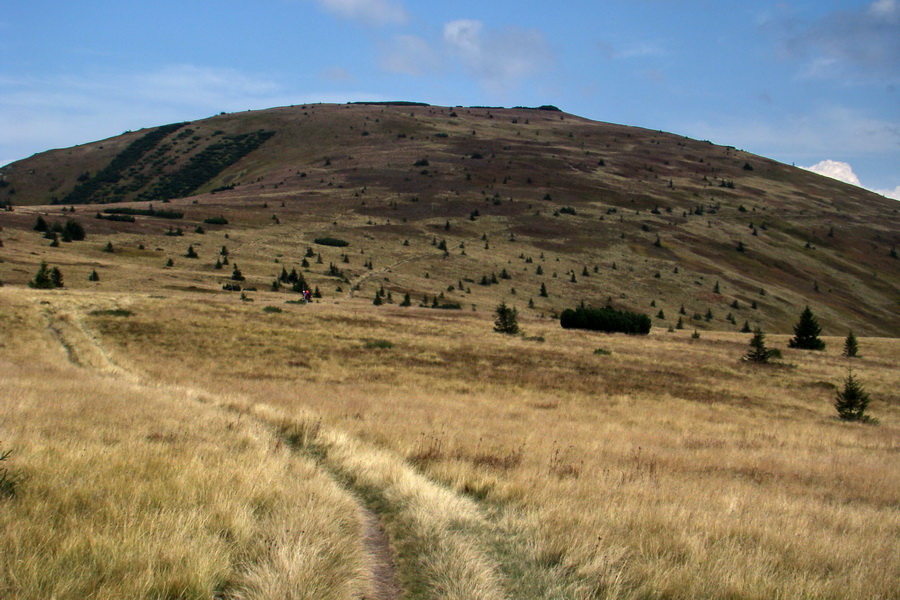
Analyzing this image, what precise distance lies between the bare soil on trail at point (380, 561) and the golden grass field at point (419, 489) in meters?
0.09

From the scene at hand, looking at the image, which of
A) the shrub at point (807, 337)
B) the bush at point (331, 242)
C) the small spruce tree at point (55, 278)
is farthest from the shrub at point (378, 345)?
the bush at point (331, 242)

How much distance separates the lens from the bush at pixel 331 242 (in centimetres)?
7394

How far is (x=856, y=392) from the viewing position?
2027 centimetres

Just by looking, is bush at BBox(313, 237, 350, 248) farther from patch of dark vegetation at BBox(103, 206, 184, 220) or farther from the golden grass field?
the golden grass field

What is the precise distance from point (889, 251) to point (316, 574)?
140514 mm

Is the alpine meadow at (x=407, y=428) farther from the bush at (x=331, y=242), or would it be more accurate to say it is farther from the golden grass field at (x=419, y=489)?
the bush at (x=331, y=242)

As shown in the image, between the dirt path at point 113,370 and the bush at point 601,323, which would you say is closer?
the dirt path at point 113,370

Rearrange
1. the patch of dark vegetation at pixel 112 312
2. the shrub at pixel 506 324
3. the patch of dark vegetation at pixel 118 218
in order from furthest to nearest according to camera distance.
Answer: the patch of dark vegetation at pixel 118 218
the shrub at pixel 506 324
the patch of dark vegetation at pixel 112 312

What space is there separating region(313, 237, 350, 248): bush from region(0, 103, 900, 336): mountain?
4.37ft

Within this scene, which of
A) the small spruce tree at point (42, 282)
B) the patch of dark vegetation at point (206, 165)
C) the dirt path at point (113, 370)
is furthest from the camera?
the patch of dark vegetation at point (206, 165)

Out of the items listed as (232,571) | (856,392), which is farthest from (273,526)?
(856,392)

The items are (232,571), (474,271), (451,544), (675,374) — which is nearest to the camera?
(232,571)

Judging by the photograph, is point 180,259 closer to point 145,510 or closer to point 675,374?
point 675,374

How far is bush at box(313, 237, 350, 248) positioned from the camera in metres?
73.9
